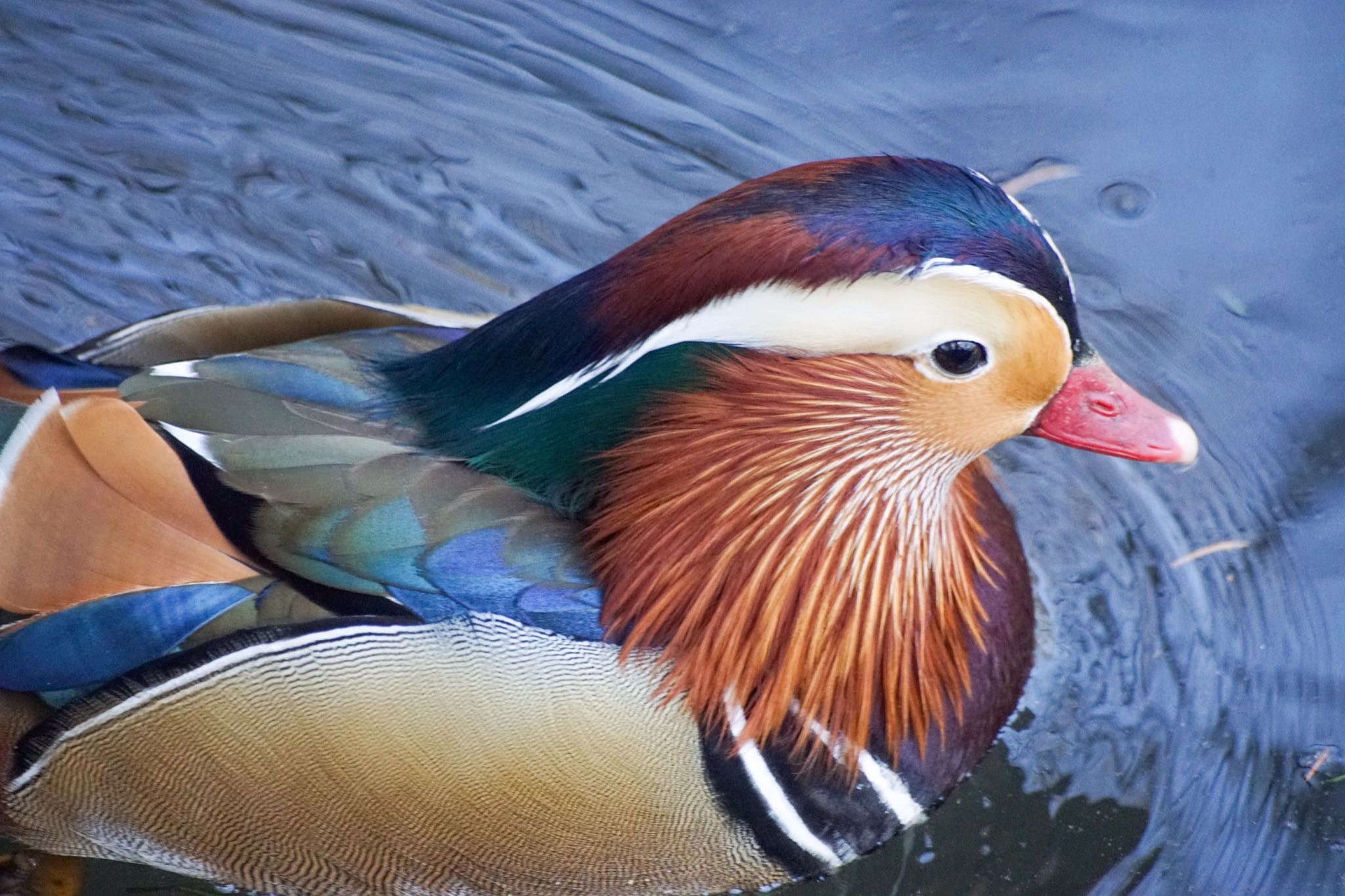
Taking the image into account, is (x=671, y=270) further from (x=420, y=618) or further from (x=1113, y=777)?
(x=1113, y=777)

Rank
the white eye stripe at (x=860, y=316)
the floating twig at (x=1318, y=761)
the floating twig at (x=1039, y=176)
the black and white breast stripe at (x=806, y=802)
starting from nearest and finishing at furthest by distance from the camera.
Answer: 1. the white eye stripe at (x=860, y=316)
2. the black and white breast stripe at (x=806, y=802)
3. the floating twig at (x=1318, y=761)
4. the floating twig at (x=1039, y=176)

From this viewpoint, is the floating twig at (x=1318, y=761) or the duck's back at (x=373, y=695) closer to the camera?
the duck's back at (x=373, y=695)

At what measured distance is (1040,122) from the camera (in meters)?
4.05

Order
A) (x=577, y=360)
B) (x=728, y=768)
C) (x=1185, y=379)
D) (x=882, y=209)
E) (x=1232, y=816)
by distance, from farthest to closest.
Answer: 1. (x=1185, y=379)
2. (x=1232, y=816)
3. (x=728, y=768)
4. (x=577, y=360)
5. (x=882, y=209)

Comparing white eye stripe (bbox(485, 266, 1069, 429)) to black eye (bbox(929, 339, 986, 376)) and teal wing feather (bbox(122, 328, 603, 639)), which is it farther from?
teal wing feather (bbox(122, 328, 603, 639))

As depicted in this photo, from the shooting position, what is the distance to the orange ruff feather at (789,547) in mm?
2209

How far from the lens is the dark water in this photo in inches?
127

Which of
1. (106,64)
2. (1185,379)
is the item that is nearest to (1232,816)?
(1185,379)

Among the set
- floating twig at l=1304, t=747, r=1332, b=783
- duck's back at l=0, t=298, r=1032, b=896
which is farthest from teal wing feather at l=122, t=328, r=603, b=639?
floating twig at l=1304, t=747, r=1332, b=783

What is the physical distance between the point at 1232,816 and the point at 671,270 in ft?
5.58

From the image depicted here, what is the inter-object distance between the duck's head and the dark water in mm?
818

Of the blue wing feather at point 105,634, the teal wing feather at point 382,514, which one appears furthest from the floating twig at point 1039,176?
the blue wing feather at point 105,634

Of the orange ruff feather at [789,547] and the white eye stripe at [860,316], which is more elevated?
the white eye stripe at [860,316]

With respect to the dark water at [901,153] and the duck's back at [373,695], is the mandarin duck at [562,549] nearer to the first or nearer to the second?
the duck's back at [373,695]
